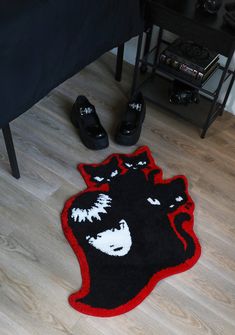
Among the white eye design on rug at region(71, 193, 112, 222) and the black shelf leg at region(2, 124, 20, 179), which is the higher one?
the black shelf leg at region(2, 124, 20, 179)

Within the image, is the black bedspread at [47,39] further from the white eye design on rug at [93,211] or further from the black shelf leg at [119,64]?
the white eye design on rug at [93,211]

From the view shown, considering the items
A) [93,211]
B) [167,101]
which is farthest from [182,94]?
[93,211]

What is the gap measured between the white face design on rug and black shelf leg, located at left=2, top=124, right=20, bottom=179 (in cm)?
40

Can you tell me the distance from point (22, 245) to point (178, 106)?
1013mm

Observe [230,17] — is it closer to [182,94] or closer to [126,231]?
[182,94]

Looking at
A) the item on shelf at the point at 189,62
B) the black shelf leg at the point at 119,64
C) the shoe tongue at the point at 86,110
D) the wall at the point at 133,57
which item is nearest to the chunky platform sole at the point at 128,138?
the shoe tongue at the point at 86,110

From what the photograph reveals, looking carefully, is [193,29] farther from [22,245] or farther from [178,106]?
[22,245]

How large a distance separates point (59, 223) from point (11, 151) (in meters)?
0.33

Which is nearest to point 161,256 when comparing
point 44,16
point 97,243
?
point 97,243

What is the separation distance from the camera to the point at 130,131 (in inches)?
69.9

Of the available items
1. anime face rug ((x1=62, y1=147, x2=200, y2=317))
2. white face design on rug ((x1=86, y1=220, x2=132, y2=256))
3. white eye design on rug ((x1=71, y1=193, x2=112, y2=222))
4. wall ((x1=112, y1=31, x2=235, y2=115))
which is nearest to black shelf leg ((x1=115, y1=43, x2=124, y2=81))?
wall ((x1=112, y1=31, x2=235, y2=115))

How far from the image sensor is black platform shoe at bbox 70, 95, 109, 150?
1.75 m

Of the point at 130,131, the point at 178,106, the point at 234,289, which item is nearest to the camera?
the point at 234,289

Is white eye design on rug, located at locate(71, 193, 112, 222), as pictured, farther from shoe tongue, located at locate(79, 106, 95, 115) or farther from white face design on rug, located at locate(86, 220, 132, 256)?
shoe tongue, located at locate(79, 106, 95, 115)
